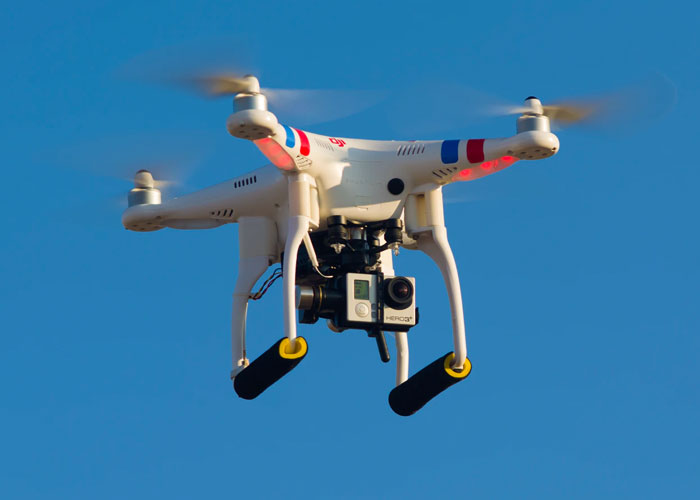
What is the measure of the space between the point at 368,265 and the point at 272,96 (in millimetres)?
4324

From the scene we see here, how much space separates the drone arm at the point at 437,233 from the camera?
4594 cm

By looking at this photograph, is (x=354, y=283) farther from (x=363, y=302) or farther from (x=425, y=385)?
(x=425, y=385)

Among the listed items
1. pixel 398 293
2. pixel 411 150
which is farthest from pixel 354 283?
pixel 411 150

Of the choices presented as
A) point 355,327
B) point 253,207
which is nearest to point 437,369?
point 355,327

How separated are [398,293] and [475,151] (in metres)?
3.29

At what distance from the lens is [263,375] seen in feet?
146

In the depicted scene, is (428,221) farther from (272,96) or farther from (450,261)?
(272,96)

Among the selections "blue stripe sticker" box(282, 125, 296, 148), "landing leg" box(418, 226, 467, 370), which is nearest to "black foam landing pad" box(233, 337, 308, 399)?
"landing leg" box(418, 226, 467, 370)

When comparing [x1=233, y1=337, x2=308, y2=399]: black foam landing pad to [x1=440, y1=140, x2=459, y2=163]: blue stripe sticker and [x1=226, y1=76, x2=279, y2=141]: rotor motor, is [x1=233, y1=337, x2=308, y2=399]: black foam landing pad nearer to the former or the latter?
[x1=226, y1=76, x2=279, y2=141]: rotor motor

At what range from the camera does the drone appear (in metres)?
44.9

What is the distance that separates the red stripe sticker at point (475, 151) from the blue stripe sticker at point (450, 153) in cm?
27

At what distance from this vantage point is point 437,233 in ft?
151

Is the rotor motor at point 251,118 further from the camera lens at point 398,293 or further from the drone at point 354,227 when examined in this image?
the camera lens at point 398,293

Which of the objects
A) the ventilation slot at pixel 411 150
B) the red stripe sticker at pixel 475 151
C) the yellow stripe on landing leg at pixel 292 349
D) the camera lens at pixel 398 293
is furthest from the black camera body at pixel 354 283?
the red stripe sticker at pixel 475 151
